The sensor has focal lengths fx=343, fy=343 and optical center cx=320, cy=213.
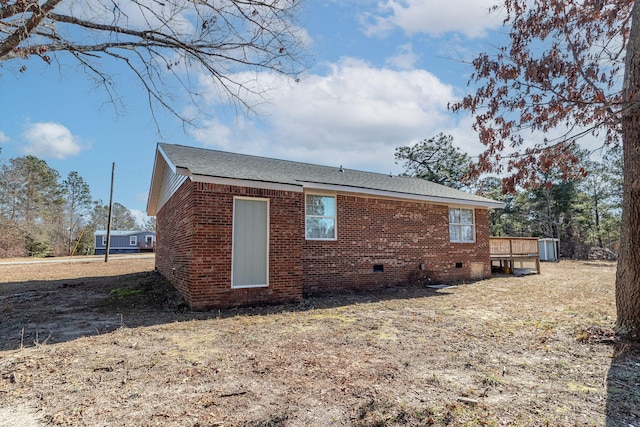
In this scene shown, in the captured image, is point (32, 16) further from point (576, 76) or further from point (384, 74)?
point (576, 76)

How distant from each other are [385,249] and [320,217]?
252 cm

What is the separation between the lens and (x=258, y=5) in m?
5.09

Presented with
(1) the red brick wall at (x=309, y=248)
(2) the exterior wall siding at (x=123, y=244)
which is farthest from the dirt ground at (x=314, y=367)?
(2) the exterior wall siding at (x=123, y=244)

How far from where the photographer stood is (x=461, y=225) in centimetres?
1322

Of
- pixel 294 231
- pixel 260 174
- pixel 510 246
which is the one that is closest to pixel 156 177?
pixel 260 174

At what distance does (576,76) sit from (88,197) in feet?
186

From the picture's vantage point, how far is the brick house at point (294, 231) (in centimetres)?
736

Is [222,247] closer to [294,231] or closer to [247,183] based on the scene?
[247,183]

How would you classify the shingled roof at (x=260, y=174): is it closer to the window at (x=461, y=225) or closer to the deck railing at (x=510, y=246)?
the window at (x=461, y=225)

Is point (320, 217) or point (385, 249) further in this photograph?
point (385, 249)

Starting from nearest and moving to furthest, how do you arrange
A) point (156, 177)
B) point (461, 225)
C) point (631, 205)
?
1. point (631, 205)
2. point (156, 177)
3. point (461, 225)

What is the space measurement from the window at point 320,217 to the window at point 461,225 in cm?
517

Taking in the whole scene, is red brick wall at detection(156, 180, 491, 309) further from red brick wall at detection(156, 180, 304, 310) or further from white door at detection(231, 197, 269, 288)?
white door at detection(231, 197, 269, 288)

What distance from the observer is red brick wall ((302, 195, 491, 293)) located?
1002cm
